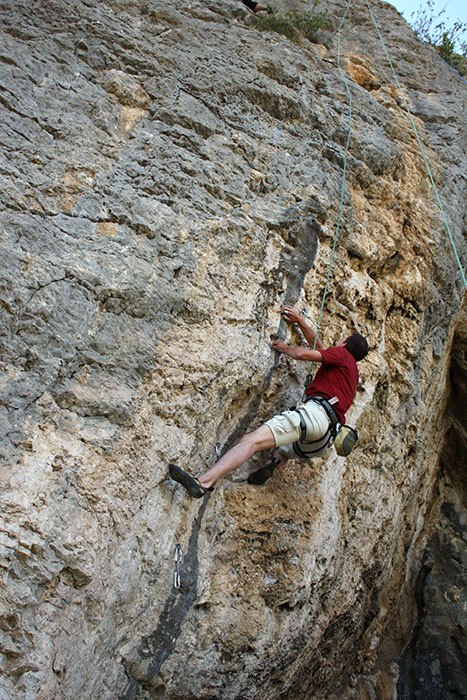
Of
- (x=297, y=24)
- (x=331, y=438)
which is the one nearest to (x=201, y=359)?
(x=331, y=438)

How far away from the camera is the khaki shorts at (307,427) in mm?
3395

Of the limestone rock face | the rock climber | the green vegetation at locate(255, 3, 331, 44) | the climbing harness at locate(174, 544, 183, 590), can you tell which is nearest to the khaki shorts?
the limestone rock face

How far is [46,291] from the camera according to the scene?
293cm

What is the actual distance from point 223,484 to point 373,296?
2.24 meters

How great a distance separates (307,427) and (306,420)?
5 cm

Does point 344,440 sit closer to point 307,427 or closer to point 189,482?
point 307,427

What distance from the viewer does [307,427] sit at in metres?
3.39

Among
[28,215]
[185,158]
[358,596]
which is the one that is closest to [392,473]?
[358,596]

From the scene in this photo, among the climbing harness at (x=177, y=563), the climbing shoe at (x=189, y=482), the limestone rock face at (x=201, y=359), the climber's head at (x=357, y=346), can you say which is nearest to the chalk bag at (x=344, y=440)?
the limestone rock face at (x=201, y=359)

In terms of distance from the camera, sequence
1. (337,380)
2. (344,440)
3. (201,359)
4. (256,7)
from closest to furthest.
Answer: (201,359) < (344,440) < (337,380) < (256,7)

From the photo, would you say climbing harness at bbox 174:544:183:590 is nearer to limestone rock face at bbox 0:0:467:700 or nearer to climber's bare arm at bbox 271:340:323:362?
limestone rock face at bbox 0:0:467:700

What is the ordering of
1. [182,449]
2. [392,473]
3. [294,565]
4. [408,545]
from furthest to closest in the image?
[408,545] → [392,473] → [294,565] → [182,449]

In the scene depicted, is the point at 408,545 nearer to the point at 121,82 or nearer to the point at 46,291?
the point at 46,291

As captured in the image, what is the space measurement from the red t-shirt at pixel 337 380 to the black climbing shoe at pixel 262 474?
57 cm
